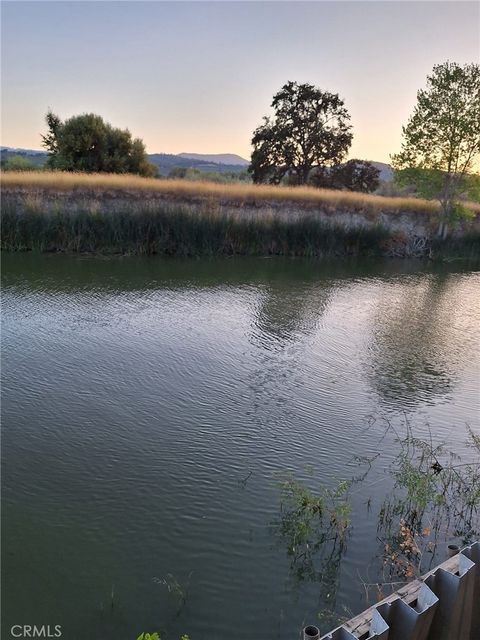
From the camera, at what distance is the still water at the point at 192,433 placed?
280 cm

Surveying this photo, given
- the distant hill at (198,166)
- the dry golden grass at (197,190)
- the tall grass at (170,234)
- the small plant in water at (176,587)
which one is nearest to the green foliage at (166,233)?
the tall grass at (170,234)

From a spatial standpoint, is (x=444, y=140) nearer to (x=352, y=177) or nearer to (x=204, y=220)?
(x=204, y=220)

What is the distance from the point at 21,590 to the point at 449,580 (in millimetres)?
2203

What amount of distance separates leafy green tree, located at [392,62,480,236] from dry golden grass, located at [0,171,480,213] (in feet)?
4.44

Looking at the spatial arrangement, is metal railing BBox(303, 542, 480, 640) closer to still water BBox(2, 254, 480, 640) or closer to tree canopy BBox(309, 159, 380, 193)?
still water BBox(2, 254, 480, 640)

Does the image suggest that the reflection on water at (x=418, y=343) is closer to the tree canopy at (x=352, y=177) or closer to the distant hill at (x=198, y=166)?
the tree canopy at (x=352, y=177)

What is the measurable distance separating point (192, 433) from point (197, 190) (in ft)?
45.6

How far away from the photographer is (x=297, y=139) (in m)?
30.6

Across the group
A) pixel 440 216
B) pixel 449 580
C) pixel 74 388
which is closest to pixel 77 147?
pixel 440 216

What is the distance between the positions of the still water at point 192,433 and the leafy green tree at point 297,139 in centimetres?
2261

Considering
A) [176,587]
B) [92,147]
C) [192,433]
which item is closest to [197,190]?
[92,147]

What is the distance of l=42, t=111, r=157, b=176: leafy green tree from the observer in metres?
22.9

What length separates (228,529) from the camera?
3344mm

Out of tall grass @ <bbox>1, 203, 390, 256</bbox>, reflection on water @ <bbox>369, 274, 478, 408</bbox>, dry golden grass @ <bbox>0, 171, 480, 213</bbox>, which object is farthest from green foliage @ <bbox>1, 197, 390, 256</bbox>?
reflection on water @ <bbox>369, 274, 478, 408</bbox>
